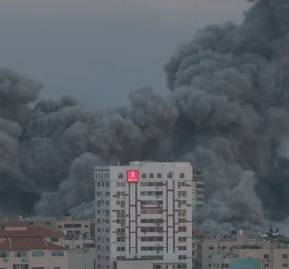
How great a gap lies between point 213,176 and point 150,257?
20.6m

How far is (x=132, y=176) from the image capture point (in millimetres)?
99875

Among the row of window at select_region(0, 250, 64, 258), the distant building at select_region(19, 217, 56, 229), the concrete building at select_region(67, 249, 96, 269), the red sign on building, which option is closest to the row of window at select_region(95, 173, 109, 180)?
the red sign on building

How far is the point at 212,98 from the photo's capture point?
12231 cm

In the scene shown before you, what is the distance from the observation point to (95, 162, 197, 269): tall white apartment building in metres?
99.9

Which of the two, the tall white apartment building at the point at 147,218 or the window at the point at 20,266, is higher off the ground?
the tall white apartment building at the point at 147,218

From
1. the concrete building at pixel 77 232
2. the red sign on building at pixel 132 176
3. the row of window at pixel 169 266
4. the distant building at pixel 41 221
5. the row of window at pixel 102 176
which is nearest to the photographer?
the row of window at pixel 169 266

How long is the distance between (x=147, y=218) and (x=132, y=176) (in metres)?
1.78

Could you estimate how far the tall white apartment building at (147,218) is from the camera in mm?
99875

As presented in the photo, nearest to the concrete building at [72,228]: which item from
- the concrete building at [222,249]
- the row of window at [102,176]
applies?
the row of window at [102,176]

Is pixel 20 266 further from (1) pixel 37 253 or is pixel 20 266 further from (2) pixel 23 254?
(1) pixel 37 253

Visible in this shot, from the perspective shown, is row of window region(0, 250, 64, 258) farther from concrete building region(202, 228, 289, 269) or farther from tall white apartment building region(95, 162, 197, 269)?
concrete building region(202, 228, 289, 269)

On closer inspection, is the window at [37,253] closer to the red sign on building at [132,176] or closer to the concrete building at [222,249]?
the red sign on building at [132,176]

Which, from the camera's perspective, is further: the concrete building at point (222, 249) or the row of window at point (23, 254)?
the concrete building at point (222, 249)

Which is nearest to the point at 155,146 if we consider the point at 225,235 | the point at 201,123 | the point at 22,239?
the point at 201,123
